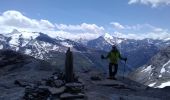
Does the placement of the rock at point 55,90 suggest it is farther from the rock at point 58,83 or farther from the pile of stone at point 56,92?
the rock at point 58,83

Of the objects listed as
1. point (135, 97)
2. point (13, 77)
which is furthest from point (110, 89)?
point (13, 77)

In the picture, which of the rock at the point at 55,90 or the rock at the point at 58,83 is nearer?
the rock at the point at 55,90

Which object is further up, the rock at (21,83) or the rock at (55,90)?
the rock at (21,83)

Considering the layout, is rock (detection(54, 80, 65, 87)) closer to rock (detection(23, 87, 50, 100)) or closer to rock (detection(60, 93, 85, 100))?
rock (detection(23, 87, 50, 100))

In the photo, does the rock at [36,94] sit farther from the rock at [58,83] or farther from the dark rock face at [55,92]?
the rock at [58,83]

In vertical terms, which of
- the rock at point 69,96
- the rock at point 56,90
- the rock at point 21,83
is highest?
the rock at point 21,83

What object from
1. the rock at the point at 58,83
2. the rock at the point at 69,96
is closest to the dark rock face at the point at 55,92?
the rock at the point at 69,96

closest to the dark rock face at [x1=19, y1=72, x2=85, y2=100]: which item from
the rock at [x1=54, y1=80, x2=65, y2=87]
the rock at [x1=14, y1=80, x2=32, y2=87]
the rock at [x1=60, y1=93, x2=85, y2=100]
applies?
the rock at [x1=60, y1=93, x2=85, y2=100]

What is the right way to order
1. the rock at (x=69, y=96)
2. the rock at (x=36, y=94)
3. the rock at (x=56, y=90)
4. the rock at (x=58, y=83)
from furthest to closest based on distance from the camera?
the rock at (x=58, y=83) < the rock at (x=56, y=90) < the rock at (x=36, y=94) < the rock at (x=69, y=96)

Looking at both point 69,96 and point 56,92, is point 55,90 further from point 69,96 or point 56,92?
point 69,96

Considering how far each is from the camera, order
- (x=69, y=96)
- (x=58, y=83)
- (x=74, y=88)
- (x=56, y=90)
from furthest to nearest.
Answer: (x=58, y=83)
(x=56, y=90)
(x=74, y=88)
(x=69, y=96)

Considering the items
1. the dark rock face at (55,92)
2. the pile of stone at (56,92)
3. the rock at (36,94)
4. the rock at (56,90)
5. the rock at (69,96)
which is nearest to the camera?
the rock at (69,96)

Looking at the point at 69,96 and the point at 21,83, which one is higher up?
the point at 21,83

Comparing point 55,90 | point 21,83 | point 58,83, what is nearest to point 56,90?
point 55,90
